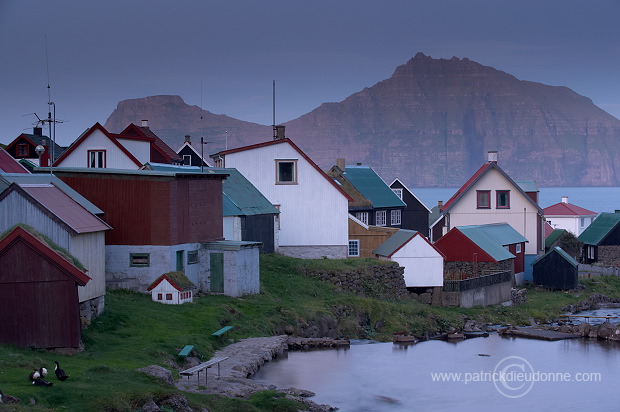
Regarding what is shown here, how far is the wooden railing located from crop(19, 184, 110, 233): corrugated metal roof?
82.3 feet

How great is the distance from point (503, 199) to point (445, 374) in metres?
36.0

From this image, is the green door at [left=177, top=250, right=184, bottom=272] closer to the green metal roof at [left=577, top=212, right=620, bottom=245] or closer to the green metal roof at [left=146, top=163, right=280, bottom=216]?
the green metal roof at [left=146, top=163, right=280, bottom=216]

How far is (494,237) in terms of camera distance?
65.5 metres

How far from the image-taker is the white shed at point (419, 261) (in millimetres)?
54625

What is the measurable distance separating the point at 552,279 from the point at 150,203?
35.8m

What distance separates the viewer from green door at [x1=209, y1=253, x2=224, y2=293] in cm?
4334

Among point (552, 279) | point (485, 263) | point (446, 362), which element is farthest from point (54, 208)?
point (552, 279)

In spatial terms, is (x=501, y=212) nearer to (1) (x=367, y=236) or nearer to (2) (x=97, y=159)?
(1) (x=367, y=236)

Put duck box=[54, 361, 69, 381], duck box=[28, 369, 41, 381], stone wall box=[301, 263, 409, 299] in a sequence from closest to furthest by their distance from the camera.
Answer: duck box=[28, 369, 41, 381], duck box=[54, 361, 69, 381], stone wall box=[301, 263, 409, 299]

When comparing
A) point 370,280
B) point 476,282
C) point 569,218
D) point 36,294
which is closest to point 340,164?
point 476,282

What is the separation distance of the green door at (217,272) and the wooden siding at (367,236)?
1717 cm

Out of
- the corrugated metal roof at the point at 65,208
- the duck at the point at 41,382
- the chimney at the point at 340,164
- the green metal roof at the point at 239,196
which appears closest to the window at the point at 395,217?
Answer: the chimney at the point at 340,164

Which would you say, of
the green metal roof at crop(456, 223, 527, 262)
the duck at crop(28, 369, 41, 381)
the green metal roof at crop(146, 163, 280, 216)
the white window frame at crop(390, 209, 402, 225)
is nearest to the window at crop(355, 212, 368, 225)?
the white window frame at crop(390, 209, 402, 225)

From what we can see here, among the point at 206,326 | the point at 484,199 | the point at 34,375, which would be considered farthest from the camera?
the point at 484,199
